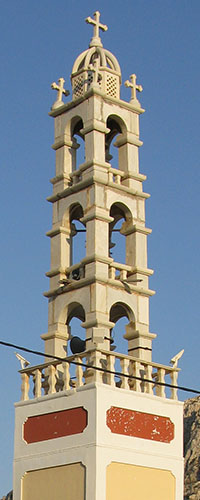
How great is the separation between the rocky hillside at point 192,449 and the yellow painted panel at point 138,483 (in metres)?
70.5

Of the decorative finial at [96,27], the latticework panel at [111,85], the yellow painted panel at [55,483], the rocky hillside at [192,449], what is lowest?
the yellow painted panel at [55,483]

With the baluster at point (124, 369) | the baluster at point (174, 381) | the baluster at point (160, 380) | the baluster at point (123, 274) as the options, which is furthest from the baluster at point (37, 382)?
the baluster at point (123, 274)

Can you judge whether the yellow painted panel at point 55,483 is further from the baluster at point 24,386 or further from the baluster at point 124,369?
→ the baluster at point 124,369

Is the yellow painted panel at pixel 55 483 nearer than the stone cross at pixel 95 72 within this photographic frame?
Yes

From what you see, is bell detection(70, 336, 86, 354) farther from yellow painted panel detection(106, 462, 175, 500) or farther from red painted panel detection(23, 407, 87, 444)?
yellow painted panel detection(106, 462, 175, 500)

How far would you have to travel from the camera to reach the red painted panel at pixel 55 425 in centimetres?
2509

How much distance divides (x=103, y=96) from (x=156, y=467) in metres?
10.4

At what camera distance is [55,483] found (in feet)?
83.3

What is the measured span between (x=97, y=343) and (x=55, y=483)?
3.60 metres

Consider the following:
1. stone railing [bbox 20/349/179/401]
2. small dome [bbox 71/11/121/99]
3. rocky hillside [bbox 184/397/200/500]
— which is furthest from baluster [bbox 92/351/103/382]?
rocky hillside [bbox 184/397/200/500]

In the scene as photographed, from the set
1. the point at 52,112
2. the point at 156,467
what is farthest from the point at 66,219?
the point at 156,467

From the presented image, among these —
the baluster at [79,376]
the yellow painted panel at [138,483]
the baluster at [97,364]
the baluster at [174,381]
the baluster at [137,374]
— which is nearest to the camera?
the yellow painted panel at [138,483]

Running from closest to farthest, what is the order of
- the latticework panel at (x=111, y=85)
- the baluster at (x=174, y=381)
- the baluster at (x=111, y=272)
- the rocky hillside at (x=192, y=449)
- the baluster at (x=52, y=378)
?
the baluster at (x=52, y=378), the baluster at (x=174, y=381), the baluster at (x=111, y=272), the latticework panel at (x=111, y=85), the rocky hillside at (x=192, y=449)

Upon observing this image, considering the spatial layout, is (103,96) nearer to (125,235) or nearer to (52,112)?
(52,112)
